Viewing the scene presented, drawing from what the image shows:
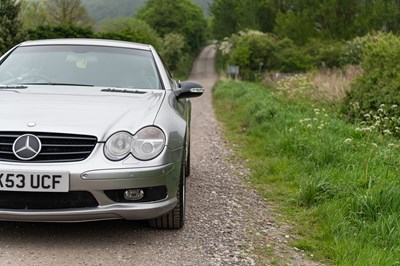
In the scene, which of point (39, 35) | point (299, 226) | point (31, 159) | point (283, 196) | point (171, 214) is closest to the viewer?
point (31, 159)

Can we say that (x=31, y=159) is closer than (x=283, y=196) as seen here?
Yes

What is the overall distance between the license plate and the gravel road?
0.49 meters

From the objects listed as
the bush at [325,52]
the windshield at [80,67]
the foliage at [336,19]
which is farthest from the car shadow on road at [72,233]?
the foliage at [336,19]

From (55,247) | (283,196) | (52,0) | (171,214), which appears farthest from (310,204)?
(52,0)

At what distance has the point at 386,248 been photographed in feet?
11.1

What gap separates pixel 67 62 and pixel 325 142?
335cm

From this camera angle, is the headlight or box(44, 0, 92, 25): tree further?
box(44, 0, 92, 25): tree

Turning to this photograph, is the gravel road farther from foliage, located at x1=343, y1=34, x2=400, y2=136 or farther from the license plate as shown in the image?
foliage, located at x1=343, y1=34, x2=400, y2=136

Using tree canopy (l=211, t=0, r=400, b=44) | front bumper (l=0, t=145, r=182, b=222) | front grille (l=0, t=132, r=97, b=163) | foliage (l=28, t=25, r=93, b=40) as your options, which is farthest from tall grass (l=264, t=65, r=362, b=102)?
tree canopy (l=211, t=0, r=400, b=44)

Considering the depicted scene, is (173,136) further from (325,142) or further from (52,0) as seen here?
(52,0)

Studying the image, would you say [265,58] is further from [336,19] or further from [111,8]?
[111,8]

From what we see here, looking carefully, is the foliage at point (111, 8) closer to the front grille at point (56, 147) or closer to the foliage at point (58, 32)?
the foliage at point (58, 32)

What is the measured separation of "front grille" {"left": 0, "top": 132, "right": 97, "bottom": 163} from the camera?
3.09m

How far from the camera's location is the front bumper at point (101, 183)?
3.05 m
